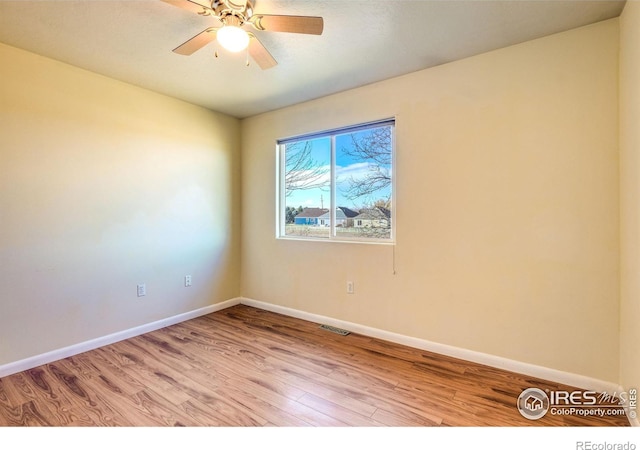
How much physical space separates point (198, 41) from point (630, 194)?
2.73 meters

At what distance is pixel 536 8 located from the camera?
1.81 metres

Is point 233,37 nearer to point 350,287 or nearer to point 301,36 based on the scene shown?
point 301,36

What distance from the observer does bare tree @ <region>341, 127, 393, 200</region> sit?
2883 millimetres

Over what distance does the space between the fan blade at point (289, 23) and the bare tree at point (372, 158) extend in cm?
139

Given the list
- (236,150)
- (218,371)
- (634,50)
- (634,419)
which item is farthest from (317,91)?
(634,419)

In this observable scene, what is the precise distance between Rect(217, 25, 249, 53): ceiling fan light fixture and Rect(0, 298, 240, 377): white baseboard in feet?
8.88

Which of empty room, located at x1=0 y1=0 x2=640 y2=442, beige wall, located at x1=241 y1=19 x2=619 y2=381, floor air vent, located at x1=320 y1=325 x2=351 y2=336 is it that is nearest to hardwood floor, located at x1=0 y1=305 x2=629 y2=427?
empty room, located at x1=0 y1=0 x2=640 y2=442

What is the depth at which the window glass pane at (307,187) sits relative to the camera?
3.34 meters

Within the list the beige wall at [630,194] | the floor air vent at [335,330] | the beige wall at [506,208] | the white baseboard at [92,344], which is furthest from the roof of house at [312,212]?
the beige wall at [630,194]

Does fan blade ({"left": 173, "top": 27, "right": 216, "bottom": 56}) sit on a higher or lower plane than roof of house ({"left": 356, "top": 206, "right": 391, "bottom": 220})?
higher

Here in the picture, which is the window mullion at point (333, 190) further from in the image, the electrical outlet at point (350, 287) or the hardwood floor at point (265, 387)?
the hardwood floor at point (265, 387)

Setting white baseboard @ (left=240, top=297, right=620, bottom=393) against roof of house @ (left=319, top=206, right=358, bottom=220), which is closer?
white baseboard @ (left=240, top=297, right=620, bottom=393)

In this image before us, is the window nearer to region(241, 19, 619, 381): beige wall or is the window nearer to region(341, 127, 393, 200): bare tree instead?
region(341, 127, 393, 200): bare tree
